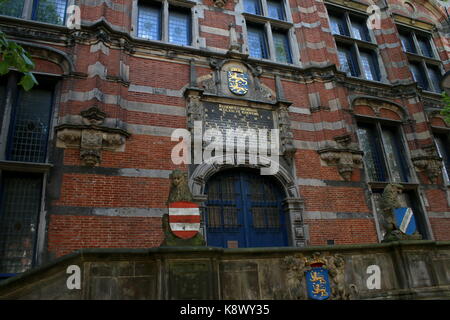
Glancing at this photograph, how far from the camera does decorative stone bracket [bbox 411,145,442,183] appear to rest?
36.6 feet

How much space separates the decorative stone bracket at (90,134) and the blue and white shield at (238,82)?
365cm

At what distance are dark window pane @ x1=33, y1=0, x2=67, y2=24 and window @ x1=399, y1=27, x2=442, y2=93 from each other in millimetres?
13290

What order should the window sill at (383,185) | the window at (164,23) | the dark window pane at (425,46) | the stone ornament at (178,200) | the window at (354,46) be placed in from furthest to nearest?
the dark window pane at (425,46)
the window at (354,46)
the window sill at (383,185)
the window at (164,23)
the stone ornament at (178,200)

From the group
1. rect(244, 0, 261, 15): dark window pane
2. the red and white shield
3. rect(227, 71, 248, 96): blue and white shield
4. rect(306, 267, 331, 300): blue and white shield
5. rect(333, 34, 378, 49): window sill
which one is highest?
rect(244, 0, 261, 15): dark window pane

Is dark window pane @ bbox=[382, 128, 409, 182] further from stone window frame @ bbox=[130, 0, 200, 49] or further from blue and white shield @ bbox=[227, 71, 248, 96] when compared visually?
stone window frame @ bbox=[130, 0, 200, 49]

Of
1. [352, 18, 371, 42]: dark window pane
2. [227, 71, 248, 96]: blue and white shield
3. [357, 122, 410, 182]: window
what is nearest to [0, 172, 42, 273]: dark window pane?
[227, 71, 248, 96]: blue and white shield

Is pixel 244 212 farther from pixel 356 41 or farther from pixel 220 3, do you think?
pixel 356 41

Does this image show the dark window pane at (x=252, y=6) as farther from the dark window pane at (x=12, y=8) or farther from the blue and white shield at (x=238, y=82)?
the dark window pane at (x=12, y=8)

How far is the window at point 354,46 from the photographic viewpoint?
40.6 feet

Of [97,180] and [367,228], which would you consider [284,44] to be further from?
[97,180]

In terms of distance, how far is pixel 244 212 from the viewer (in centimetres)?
862

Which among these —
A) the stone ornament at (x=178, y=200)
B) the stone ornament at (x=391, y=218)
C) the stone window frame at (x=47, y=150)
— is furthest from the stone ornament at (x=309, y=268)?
the stone window frame at (x=47, y=150)
